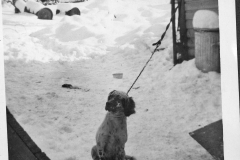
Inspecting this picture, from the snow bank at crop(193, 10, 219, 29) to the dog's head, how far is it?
1564 millimetres

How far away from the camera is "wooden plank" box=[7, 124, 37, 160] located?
2.70m

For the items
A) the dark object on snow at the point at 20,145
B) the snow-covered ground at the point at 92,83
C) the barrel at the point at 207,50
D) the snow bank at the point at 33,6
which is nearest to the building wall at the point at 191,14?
the barrel at the point at 207,50

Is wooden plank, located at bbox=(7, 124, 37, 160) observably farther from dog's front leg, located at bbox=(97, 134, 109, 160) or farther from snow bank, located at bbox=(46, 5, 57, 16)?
snow bank, located at bbox=(46, 5, 57, 16)

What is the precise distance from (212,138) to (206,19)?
1.49m

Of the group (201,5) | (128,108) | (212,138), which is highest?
(201,5)

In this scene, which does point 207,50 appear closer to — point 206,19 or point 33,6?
point 206,19

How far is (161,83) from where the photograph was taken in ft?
11.8

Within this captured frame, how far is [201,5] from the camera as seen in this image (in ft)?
13.6

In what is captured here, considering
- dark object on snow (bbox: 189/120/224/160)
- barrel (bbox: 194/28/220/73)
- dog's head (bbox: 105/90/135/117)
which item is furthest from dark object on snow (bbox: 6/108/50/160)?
barrel (bbox: 194/28/220/73)

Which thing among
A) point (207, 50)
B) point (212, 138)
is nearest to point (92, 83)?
point (212, 138)

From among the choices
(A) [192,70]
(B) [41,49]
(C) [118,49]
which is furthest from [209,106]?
(B) [41,49]

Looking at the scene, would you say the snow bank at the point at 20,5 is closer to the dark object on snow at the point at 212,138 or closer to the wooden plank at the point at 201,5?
the dark object on snow at the point at 212,138

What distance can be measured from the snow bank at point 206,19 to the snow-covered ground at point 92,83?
1.76ft

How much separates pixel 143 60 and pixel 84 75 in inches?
24.7
